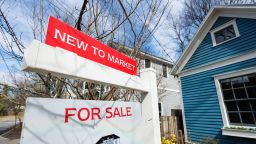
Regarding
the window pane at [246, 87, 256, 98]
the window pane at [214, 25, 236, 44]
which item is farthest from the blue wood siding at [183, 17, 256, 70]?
the window pane at [246, 87, 256, 98]

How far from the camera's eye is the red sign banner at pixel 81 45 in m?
1.10

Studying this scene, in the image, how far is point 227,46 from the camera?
5.88 m

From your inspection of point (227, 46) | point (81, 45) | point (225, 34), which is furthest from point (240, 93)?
point (81, 45)

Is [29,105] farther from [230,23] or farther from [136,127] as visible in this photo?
[230,23]

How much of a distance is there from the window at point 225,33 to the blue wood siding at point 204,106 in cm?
119

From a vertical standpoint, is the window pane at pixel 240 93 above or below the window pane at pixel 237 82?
below

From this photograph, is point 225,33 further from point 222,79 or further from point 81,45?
point 81,45

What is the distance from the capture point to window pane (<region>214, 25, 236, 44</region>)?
6017 mm

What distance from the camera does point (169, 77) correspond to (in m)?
14.0

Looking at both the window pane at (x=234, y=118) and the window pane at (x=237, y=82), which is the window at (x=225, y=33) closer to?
the window pane at (x=237, y=82)

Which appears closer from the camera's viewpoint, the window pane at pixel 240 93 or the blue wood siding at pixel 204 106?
the window pane at pixel 240 93

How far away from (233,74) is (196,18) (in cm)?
1244

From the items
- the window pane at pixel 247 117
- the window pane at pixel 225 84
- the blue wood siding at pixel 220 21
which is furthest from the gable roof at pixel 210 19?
the window pane at pixel 247 117

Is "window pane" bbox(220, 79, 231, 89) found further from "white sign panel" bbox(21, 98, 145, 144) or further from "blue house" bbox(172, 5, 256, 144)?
"white sign panel" bbox(21, 98, 145, 144)
